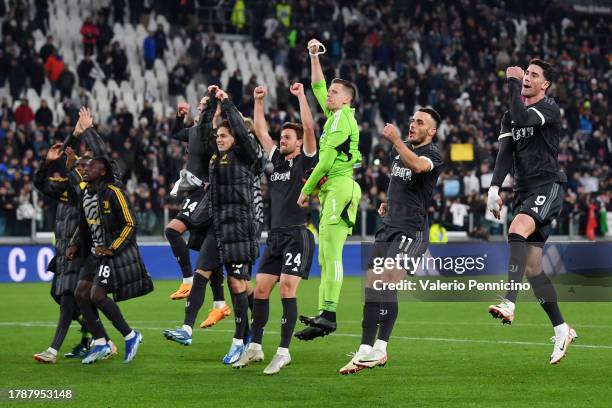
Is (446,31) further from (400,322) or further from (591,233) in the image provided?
(400,322)

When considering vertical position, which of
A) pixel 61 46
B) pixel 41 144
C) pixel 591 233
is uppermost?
pixel 61 46

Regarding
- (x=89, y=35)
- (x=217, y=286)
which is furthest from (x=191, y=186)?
(x=89, y=35)

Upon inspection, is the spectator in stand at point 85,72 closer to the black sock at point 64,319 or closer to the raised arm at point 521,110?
the black sock at point 64,319

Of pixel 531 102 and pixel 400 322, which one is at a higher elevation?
pixel 531 102

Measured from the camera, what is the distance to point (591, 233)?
32.7m

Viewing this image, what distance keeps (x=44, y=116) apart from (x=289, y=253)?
19.8 meters

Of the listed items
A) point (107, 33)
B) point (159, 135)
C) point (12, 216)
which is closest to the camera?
point (12, 216)

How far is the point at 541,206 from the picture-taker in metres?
11.7

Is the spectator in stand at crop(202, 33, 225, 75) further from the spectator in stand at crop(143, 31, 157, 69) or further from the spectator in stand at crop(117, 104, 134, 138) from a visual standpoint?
the spectator in stand at crop(117, 104, 134, 138)

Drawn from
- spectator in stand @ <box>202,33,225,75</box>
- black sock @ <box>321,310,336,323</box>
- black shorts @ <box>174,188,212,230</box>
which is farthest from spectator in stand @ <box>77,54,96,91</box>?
black sock @ <box>321,310,336,323</box>

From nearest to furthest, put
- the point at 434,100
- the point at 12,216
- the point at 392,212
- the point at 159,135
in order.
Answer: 1. the point at 392,212
2. the point at 12,216
3. the point at 159,135
4. the point at 434,100

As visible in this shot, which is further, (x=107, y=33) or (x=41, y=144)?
(x=107, y=33)

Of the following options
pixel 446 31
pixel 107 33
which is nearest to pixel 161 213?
pixel 107 33

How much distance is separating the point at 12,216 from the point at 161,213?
3.19m
